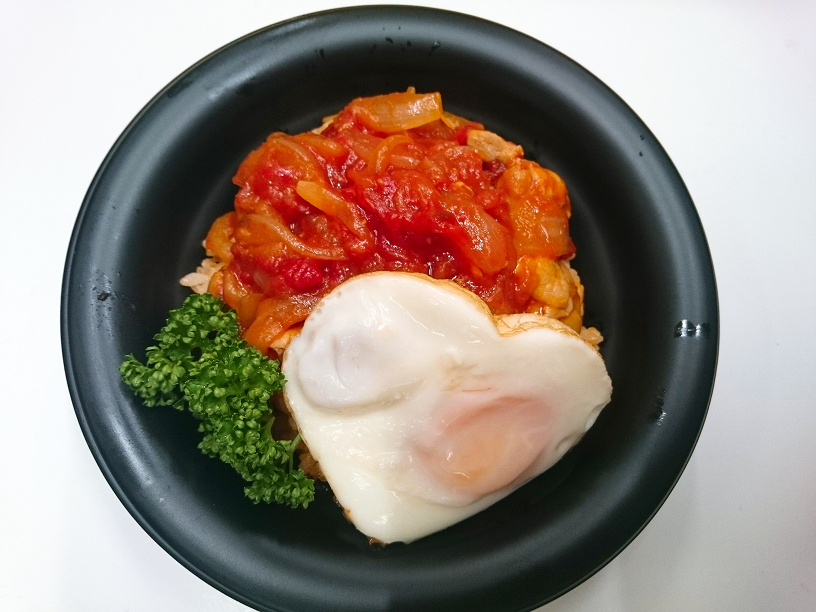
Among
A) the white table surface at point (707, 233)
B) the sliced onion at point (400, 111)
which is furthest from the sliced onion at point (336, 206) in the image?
the white table surface at point (707, 233)

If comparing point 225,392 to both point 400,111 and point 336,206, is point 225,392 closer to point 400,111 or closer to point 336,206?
point 336,206

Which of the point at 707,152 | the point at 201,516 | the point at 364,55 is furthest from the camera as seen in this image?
the point at 707,152

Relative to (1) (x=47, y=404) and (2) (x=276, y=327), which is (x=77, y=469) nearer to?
(1) (x=47, y=404)

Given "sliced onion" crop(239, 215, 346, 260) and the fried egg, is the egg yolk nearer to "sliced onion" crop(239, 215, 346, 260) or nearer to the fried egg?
the fried egg

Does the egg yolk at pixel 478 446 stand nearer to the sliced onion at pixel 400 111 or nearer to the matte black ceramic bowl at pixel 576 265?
the matte black ceramic bowl at pixel 576 265

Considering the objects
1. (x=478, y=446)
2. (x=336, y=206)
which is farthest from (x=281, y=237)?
(x=478, y=446)

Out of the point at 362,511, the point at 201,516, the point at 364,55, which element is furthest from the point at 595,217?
the point at 201,516
